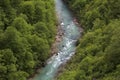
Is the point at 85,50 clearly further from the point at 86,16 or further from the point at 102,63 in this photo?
the point at 86,16

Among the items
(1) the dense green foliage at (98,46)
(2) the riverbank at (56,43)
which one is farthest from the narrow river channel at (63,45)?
(1) the dense green foliage at (98,46)

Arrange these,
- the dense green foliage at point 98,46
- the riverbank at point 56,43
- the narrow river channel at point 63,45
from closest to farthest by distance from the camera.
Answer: the dense green foliage at point 98,46
the riverbank at point 56,43
the narrow river channel at point 63,45

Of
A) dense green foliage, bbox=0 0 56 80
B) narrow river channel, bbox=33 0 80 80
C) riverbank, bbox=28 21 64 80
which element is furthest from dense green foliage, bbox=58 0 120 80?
dense green foliage, bbox=0 0 56 80

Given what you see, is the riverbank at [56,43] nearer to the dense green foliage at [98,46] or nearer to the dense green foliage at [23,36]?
the dense green foliage at [23,36]

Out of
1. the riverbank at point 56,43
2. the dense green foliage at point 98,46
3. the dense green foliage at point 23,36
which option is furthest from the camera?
the riverbank at point 56,43

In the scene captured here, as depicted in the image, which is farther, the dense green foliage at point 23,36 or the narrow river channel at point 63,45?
the narrow river channel at point 63,45

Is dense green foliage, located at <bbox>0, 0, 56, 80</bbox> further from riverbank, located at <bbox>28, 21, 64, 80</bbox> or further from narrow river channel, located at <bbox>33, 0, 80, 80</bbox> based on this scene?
narrow river channel, located at <bbox>33, 0, 80, 80</bbox>
